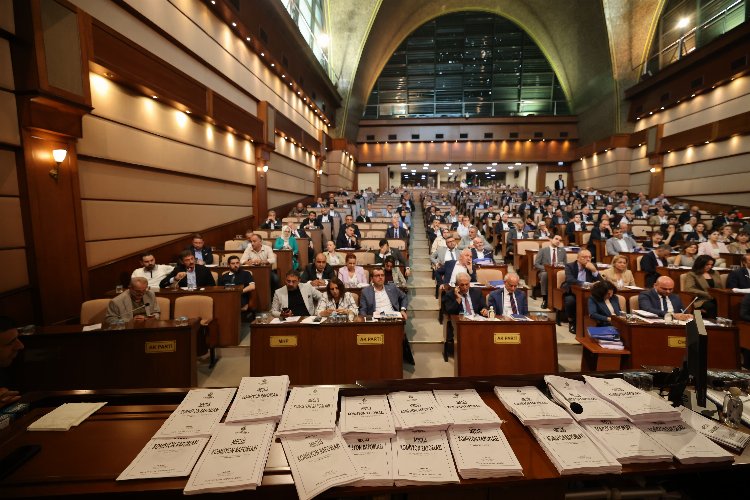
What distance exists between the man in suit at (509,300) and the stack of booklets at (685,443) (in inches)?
108

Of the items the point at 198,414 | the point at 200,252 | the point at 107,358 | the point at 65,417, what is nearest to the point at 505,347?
the point at 198,414

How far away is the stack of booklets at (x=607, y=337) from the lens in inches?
135

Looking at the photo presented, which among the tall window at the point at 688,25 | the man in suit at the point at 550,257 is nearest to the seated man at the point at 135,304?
the man in suit at the point at 550,257

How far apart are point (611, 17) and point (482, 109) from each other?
1006 centimetres

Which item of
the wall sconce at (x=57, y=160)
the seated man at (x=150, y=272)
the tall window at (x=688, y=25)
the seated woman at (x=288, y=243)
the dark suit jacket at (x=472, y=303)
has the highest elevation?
the tall window at (x=688, y=25)

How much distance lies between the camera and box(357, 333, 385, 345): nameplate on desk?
135 inches

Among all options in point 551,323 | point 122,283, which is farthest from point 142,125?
point 551,323

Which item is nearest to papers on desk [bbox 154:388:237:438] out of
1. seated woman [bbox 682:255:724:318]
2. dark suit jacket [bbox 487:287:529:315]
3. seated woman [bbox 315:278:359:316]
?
seated woman [bbox 315:278:359:316]

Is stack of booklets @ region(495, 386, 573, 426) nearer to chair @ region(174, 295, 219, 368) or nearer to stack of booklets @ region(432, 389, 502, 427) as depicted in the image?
stack of booklets @ region(432, 389, 502, 427)

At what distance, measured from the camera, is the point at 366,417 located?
1.37 metres

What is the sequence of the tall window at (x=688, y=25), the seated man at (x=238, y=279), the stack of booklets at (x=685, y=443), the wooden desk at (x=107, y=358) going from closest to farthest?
1. the stack of booklets at (x=685, y=443)
2. the wooden desk at (x=107, y=358)
3. the seated man at (x=238, y=279)
4. the tall window at (x=688, y=25)

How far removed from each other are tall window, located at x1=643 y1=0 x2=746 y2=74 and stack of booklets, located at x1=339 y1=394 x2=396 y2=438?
16627 mm

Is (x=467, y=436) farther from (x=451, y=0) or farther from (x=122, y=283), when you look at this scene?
(x=451, y=0)

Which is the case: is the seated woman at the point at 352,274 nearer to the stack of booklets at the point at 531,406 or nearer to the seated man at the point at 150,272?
the seated man at the point at 150,272
